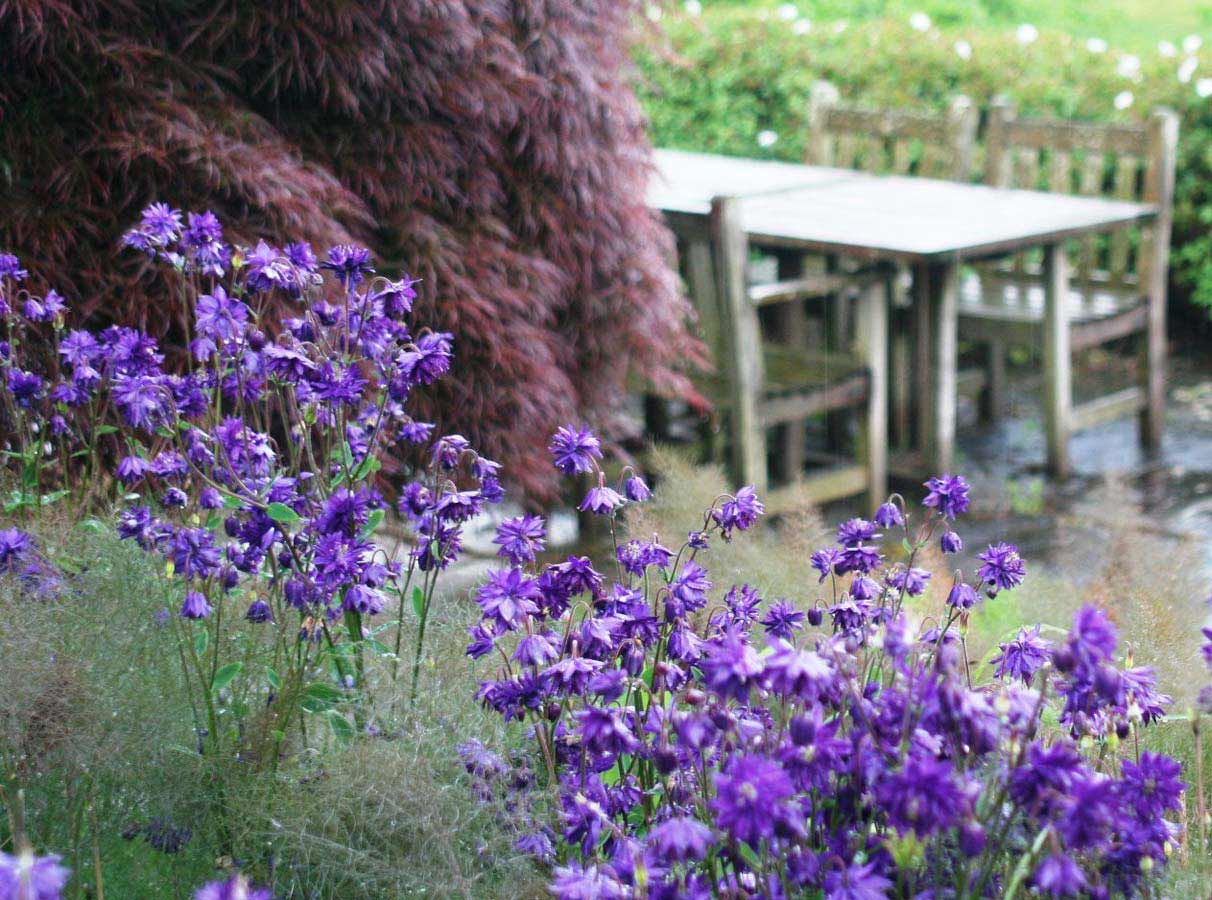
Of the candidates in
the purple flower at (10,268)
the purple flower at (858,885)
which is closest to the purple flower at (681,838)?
the purple flower at (858,885)

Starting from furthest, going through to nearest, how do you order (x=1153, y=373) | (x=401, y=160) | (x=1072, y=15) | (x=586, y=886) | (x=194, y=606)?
(x=1072, y=15), (x=1153, y=373), (x=401, y=160), (x=194, y=606), (x=586, y=886)

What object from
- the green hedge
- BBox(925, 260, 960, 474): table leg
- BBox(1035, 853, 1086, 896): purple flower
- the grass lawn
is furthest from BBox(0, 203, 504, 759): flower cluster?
the grass lawn

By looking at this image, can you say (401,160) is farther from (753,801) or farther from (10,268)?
(753,801)

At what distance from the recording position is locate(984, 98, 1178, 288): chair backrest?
18.3 feet

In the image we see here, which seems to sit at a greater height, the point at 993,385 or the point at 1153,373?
the point at 1153,373

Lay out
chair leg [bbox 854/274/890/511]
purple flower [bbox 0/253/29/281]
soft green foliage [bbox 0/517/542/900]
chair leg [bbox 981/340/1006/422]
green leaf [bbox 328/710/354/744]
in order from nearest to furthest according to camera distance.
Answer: soft green foliage [bbox 0/517/542/900]
green leaf [bbox 328/710/354/744]
purple flower [bbox 0/253/29/281]
chair leg [bbox 854/274/890/511]
chair leg [bbox 981/340/1006/422]

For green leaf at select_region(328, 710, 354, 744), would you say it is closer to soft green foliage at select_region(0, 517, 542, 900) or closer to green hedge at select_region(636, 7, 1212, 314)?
soft green foliage at select_region(0, 517, 542, 900)

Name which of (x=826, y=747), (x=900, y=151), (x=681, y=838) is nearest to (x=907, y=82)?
(x=900, y=151)

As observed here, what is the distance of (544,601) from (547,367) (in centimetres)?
159

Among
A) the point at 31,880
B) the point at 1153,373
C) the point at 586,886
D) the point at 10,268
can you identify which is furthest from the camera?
the point at 1153,373

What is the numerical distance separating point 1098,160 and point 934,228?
152 centimetres

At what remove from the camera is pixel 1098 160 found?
5902 mm

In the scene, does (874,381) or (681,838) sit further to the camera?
(874,381)

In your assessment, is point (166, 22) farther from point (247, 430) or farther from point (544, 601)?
point (544, 601)
